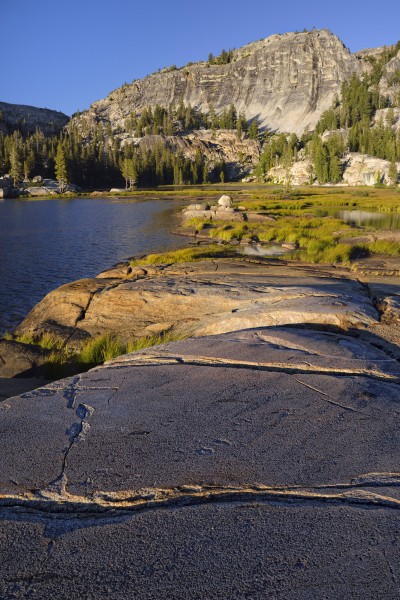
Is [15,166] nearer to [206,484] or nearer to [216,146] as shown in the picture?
[216,146]

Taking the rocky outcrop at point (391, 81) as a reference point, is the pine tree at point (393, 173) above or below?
below

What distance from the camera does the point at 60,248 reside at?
27.8 metres

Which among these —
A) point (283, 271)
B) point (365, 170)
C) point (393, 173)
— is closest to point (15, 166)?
point (365, 170)

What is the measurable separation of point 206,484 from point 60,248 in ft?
87.4

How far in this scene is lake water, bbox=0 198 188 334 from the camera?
17.2m

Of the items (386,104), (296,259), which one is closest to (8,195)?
(296,259)

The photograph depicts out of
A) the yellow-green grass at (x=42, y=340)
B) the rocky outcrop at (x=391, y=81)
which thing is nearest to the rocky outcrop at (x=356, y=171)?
the rocky outcrop at (x=391, y=81)

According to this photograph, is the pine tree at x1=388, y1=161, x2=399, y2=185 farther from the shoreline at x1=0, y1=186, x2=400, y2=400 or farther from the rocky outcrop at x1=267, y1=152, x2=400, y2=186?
the shoreline at x1=0, y1=186, x2=400, y2=400

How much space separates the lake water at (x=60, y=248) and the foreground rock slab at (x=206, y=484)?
32.0ft

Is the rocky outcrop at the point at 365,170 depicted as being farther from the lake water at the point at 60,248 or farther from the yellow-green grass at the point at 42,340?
the yellow-green grass at the point at 42,340

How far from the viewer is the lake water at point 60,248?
17219 mm

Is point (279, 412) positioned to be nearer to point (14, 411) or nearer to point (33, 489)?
point (33, 489)

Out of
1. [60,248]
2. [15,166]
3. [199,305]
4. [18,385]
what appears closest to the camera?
[18,385]

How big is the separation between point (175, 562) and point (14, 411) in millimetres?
2747
